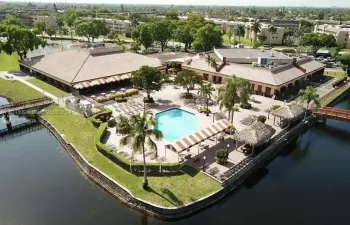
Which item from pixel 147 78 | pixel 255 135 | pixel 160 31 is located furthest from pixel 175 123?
pixel 160 31

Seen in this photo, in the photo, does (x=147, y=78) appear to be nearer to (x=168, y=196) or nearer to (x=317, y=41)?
(x=168, y=196)

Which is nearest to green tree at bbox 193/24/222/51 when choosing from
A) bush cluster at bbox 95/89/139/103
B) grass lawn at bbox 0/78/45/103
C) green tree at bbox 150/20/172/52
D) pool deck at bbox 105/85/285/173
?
green tree at bbox 150/20/172/52

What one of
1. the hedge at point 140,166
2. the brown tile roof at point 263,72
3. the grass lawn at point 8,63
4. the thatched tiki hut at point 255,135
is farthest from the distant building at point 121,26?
the hedge at point 140,166

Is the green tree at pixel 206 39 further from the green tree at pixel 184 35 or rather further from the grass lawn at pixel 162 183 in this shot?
the grass lawn at pixel 162 183

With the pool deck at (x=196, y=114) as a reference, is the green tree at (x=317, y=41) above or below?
above

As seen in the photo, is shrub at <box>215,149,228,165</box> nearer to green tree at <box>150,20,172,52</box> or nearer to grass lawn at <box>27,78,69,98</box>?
grass lawn at <box>27,78,69,98</box>

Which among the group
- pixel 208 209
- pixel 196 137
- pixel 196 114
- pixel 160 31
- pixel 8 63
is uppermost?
pixel 160 31
